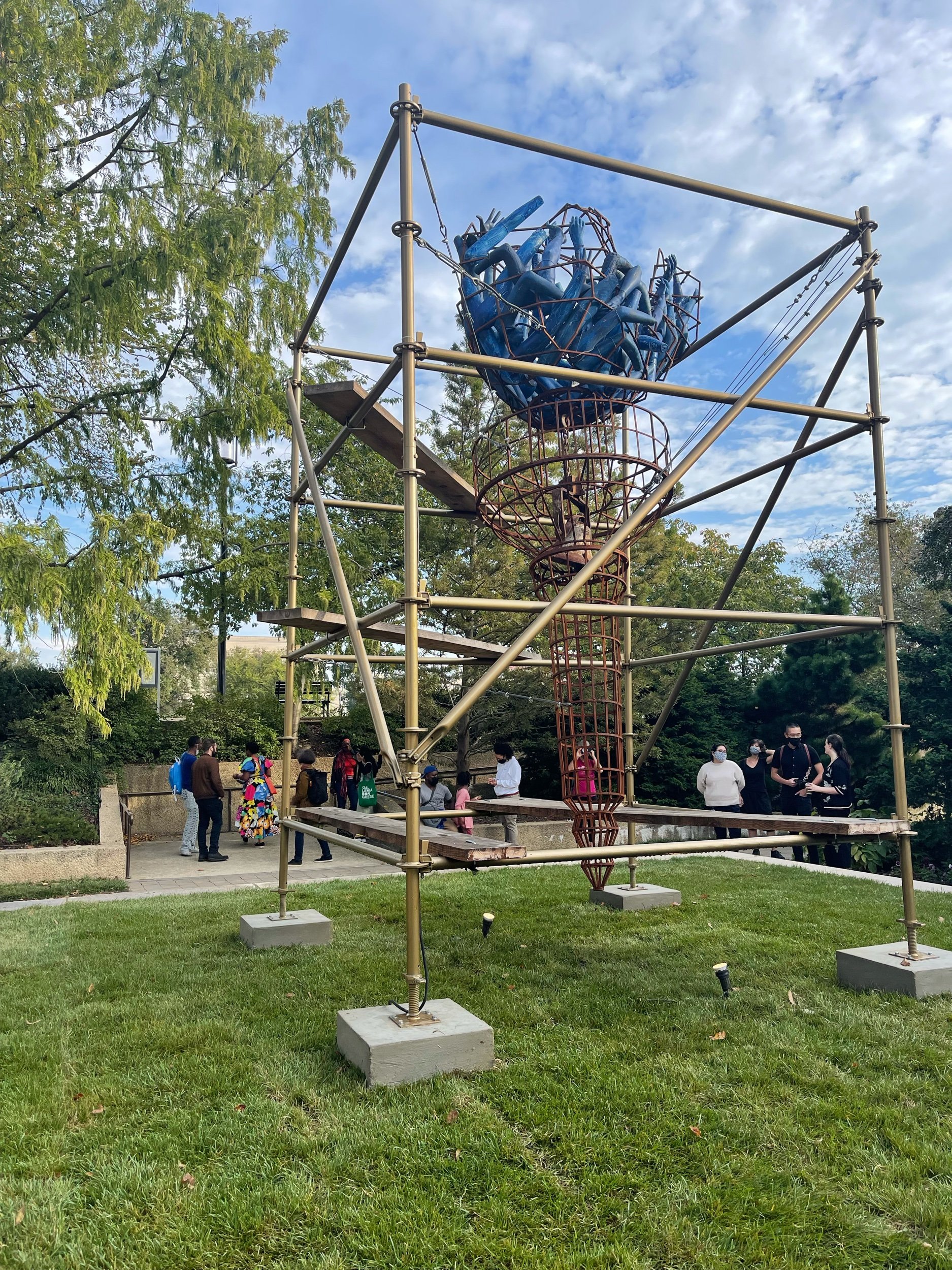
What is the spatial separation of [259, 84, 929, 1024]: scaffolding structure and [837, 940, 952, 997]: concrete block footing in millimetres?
119

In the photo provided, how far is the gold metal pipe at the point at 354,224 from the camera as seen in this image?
3.91 metres

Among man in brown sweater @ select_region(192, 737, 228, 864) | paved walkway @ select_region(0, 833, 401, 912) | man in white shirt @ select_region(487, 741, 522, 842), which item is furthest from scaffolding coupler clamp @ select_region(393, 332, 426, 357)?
man in brown sweater @ select_region(192, 737, 228, 864)

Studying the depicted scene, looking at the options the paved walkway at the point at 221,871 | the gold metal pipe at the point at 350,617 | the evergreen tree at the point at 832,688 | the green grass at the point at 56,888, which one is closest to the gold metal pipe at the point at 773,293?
the gold metal pipe at the point at 350,617

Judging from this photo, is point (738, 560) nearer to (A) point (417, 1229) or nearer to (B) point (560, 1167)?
(B) point (560, 1167)

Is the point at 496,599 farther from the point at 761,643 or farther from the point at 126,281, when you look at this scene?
the point at 126,281

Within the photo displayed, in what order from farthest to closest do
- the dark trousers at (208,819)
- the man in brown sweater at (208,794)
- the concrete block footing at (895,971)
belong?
1. the dark trousers at (208,819)
2. the man in brown sweater at (208,794)
3. the concrete block footing at (895,971)

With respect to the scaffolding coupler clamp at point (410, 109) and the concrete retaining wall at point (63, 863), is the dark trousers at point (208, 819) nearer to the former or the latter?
the concrete retaining wall at point (63, 863)

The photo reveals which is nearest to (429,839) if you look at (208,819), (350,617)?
(350,617)

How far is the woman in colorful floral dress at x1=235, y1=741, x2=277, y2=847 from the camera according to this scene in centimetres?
1280

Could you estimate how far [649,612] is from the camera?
13.1 ft

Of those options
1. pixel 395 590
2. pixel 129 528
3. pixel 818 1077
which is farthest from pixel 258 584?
pixel 818 1077

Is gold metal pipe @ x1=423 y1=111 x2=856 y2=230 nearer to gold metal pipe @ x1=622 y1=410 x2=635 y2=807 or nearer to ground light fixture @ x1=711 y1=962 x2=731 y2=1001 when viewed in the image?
gold metal pipe @ x1=622 y1=410 x2=635 y2=807

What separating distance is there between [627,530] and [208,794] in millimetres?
9418

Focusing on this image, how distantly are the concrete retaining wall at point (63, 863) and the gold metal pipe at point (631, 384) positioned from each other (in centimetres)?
772
